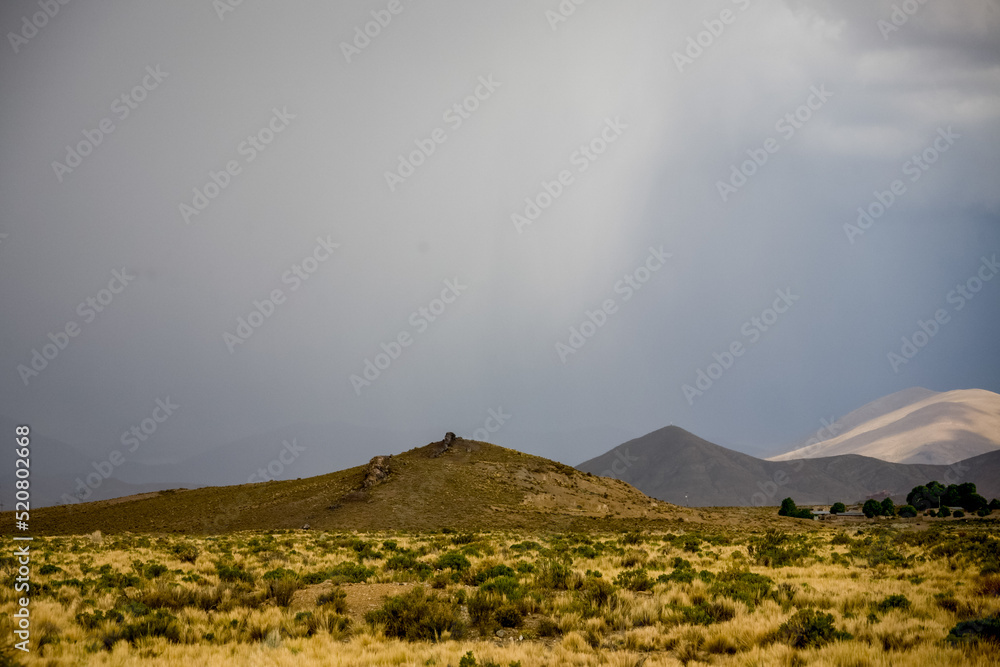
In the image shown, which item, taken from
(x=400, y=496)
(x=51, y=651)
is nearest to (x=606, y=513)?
(x=400, y=496)

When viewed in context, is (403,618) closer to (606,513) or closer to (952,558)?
(952,558)

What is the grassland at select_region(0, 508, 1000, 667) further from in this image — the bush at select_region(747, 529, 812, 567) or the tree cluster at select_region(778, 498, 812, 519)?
the tree cluster at select_region(778, 498, 812, 519)

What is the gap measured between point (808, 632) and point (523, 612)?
6.06 m

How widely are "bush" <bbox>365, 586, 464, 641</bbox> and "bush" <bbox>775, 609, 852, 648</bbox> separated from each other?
628 cm

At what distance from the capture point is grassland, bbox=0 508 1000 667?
9.68m

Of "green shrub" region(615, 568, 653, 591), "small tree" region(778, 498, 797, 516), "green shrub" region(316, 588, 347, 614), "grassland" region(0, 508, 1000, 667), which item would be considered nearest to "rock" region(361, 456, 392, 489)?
→ "grassland" region(0, 508, 1000, 667)

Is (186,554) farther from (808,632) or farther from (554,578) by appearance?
(808,632)

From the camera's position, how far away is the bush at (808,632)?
9.72m

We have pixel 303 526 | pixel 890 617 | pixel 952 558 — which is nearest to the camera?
pixel 890 617

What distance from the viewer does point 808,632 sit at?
9.94 meters

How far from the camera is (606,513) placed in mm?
54656

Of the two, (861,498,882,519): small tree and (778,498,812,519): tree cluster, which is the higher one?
(778,498,812,519): tree cluster

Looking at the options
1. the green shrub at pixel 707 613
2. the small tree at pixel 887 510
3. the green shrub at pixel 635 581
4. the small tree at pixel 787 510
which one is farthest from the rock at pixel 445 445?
the small tree at pixel 887 510

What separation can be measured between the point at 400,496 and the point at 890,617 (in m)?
46.6
